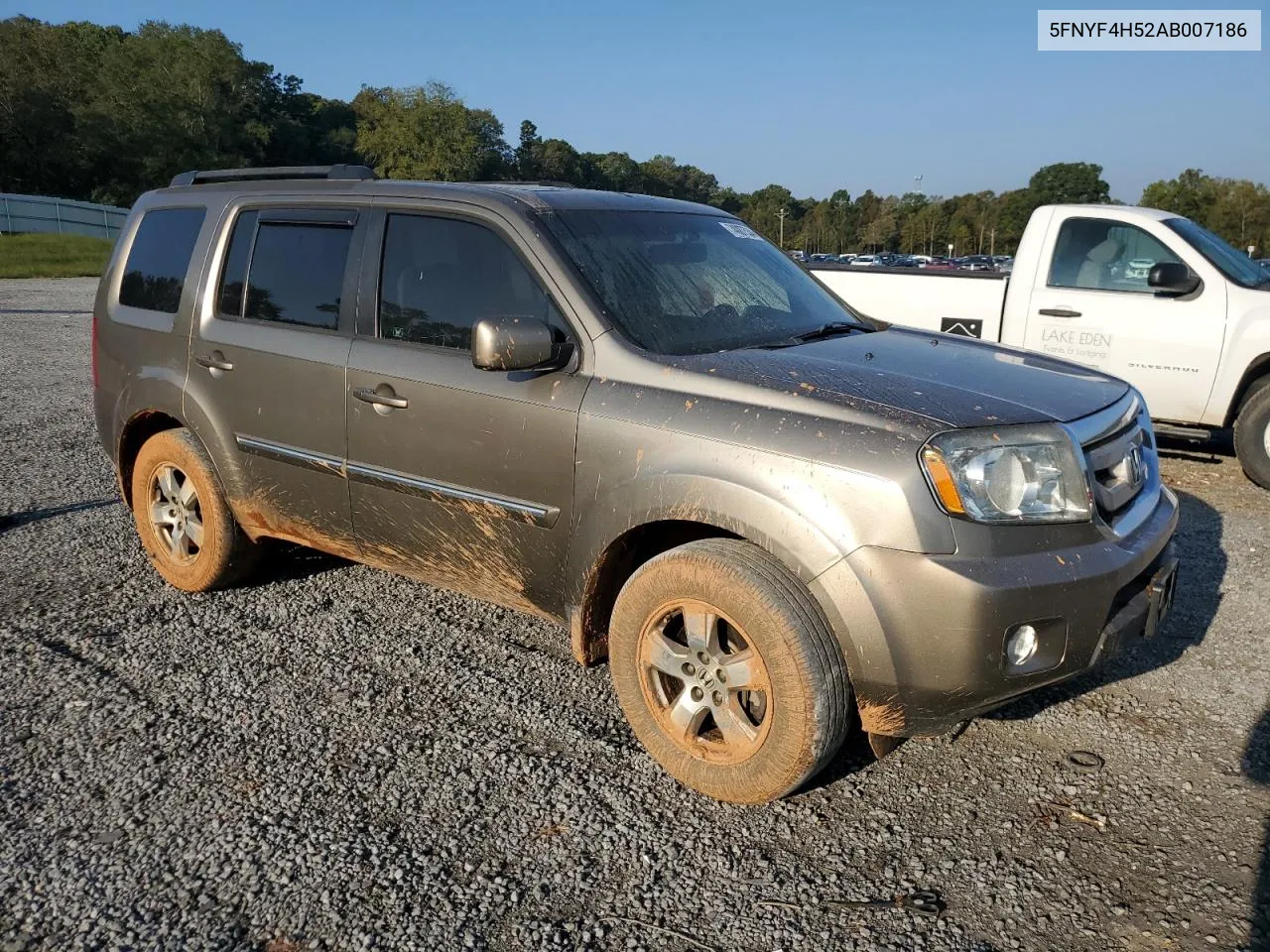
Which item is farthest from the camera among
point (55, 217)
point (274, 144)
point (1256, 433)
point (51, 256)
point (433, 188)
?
point (274, 144)

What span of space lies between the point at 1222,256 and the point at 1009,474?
19.6ft

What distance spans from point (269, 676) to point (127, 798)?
89cm

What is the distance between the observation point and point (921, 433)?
2.71 meters

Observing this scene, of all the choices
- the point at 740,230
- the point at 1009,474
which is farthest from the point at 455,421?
the point at 1009,474

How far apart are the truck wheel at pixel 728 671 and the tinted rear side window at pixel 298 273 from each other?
1889mm

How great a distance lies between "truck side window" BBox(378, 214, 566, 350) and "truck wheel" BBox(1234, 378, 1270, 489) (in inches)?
229

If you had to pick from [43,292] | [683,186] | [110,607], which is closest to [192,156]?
[43,292]

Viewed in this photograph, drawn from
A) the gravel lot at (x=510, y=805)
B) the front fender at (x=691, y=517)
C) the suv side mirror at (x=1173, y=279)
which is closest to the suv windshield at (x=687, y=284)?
the front fender at (x=691, y=517)

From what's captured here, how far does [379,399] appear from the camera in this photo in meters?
3.74

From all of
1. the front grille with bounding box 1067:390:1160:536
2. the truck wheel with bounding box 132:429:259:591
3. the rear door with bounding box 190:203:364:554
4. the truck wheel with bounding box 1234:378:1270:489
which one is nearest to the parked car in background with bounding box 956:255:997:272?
the truck wheel with bounding box 1234:378:1270:489

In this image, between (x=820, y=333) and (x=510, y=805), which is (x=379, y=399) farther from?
(x=820, y=333)

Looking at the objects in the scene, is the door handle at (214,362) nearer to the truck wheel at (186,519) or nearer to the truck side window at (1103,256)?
the truck wheel at (186,519)

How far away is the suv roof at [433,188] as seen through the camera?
3768 mm

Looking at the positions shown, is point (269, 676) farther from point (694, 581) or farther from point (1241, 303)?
point (1241, 303)
